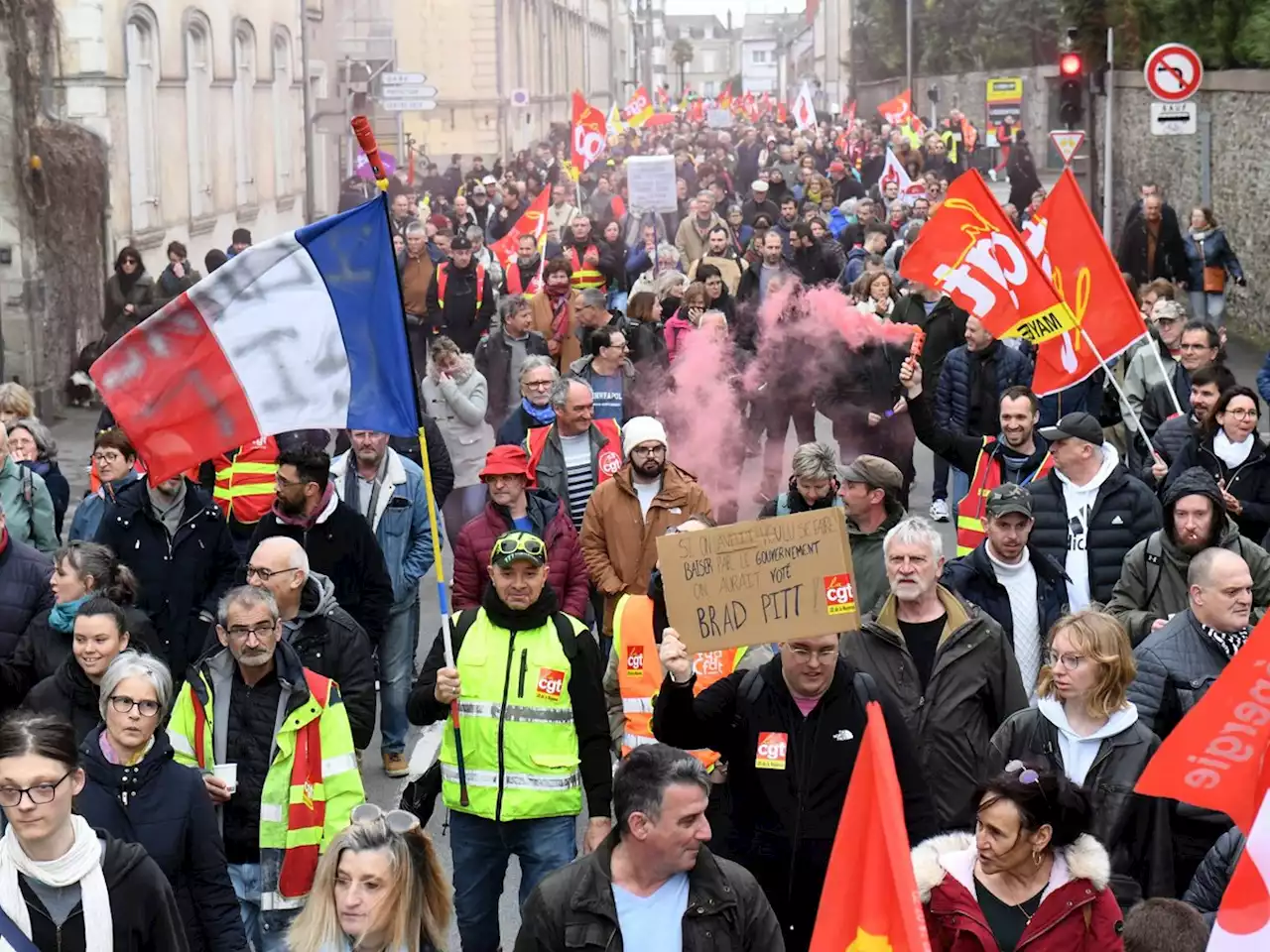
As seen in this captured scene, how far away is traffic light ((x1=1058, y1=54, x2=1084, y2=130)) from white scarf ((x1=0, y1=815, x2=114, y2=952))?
62.7 feet

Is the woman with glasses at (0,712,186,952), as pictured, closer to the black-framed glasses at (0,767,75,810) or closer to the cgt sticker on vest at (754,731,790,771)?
the black-framed glasses at (0,767,75,810)

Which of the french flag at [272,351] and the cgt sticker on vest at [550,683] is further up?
the french flag at [272,351]

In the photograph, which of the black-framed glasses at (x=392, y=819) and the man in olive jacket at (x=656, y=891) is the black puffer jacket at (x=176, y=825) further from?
the man in olive jacket at (x=656, y=891)

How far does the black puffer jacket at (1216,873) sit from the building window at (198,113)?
26.0 metres

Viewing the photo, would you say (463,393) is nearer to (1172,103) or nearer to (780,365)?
(780,365)

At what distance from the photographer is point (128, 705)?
18.7 feet

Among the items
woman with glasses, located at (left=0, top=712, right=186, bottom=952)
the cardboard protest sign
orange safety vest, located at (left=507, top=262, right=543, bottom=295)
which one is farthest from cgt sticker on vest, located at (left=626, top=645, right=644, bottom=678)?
orange safety vest, located at (left=507, top=262, right=543, bottom=295)

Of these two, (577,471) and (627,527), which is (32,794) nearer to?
(627,527)

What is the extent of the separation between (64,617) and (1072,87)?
56.8 feet

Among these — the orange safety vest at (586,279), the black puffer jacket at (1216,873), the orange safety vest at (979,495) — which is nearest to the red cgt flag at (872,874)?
the black puffer jacket at (1216,873)

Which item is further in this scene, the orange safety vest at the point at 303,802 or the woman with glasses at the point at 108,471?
the woman with glasses at the point at 108,471

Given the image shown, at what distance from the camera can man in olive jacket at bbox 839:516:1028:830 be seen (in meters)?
6.72

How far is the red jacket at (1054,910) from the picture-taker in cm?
501

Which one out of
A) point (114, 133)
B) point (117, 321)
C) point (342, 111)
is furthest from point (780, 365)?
point (342, 111)
